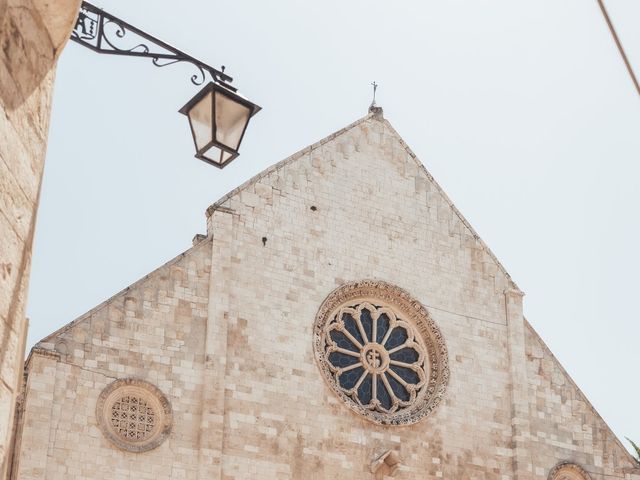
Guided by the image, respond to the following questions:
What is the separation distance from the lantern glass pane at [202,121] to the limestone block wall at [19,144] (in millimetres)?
1554

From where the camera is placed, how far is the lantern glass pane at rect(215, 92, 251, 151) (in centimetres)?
730

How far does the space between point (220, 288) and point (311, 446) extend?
9.12 feet

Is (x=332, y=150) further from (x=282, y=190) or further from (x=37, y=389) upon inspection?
(x=37, y=389)

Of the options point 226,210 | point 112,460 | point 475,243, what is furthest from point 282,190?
point 112,460

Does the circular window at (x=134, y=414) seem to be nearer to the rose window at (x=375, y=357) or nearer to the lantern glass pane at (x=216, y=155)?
the rose window at (x=375, y=357)

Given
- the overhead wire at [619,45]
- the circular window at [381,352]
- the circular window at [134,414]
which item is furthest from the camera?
the circular window at [381,352]

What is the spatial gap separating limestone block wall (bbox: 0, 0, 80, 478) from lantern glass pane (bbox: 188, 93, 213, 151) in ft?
5.10

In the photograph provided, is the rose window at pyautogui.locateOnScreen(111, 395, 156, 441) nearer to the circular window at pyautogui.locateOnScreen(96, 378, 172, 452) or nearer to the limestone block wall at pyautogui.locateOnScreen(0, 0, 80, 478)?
the circular window at pyautogui.locateOnScreen(96, 378, 172, 452)

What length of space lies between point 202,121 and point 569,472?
14285 mm

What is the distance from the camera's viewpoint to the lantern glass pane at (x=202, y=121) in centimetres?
734

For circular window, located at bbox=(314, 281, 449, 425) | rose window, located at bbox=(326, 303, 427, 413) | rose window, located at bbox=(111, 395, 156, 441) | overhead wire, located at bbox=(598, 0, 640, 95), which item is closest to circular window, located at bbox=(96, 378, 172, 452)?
rose window, located at bbox=(111, 395, 156, 441)

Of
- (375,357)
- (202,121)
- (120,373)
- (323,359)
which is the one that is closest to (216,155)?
(202,121)

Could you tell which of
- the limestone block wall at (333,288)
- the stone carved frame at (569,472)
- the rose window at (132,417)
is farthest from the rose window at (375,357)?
the rose window at (132,417)

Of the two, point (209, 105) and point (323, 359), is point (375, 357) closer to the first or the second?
point (323, 359)
